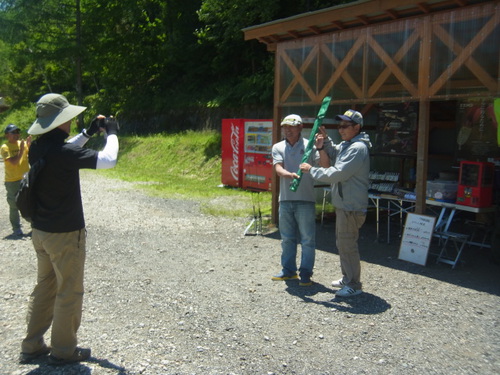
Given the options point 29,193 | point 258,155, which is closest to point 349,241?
point 29,193

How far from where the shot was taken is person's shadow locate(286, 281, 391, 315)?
532 cm

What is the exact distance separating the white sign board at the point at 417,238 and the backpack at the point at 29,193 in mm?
5163

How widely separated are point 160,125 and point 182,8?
6.89m

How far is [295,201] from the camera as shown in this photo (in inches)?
233

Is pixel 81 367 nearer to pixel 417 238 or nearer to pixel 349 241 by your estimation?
pixel 349 241

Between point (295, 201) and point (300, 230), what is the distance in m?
0.36

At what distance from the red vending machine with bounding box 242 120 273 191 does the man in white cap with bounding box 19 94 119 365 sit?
33.1 ft

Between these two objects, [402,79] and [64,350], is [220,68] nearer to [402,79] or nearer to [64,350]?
[402,79]

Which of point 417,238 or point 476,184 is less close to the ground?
point 476,184

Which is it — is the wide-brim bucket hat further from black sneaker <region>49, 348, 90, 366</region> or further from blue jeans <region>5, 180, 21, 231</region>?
blue jeans <region>5, 180, 21, 231</region>

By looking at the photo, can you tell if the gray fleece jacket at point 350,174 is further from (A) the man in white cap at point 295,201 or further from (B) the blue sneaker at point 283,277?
(B) the blue sneaker at point 283,277

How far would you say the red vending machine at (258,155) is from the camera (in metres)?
14.1

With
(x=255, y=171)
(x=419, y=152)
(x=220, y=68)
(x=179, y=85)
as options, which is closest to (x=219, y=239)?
(x=419, y=152)

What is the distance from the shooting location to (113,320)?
4977 mm
